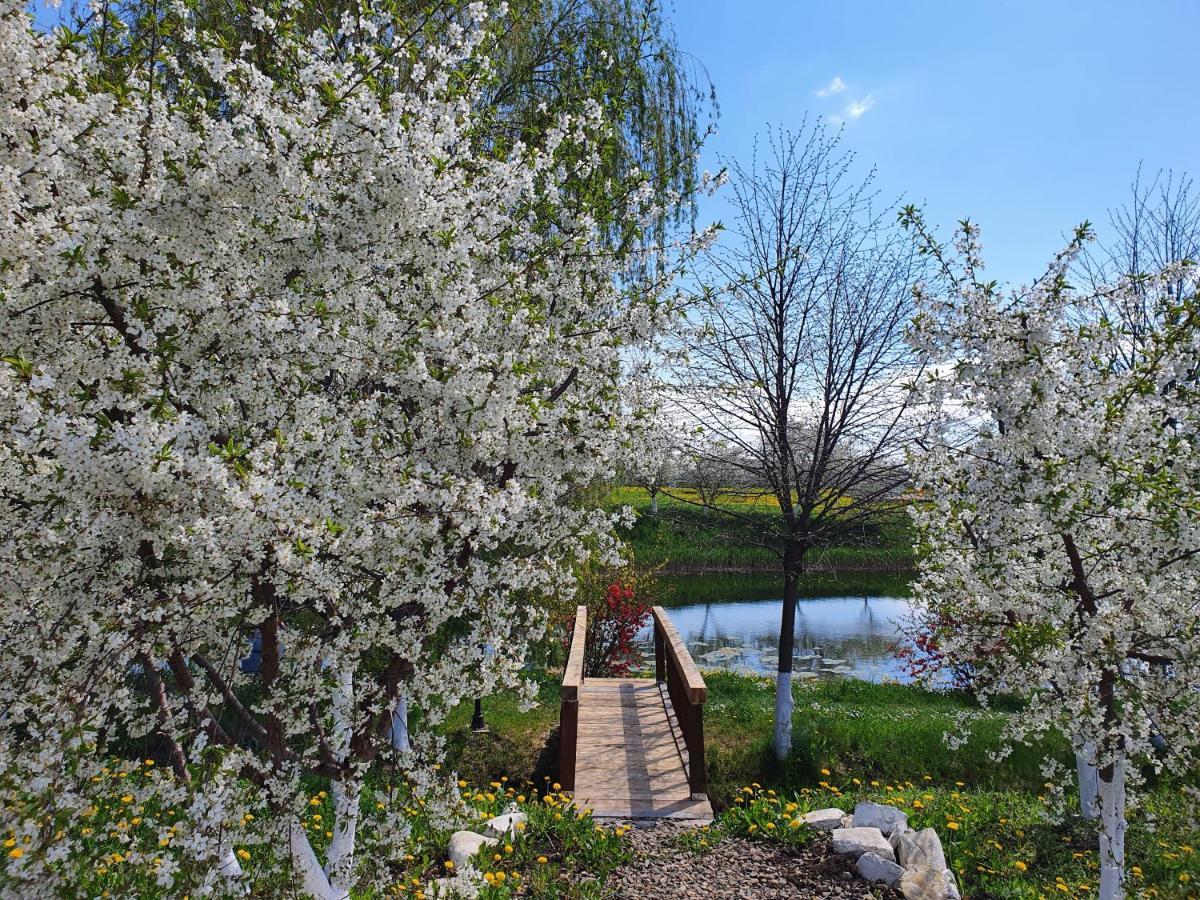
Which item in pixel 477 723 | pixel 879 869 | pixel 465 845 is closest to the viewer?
pixel 879 869

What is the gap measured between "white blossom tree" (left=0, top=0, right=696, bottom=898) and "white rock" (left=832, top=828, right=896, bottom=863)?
257cm

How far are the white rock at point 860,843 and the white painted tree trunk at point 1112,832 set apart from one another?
3.66 feet

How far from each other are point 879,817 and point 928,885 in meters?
0.88

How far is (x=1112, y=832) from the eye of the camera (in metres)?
3.98

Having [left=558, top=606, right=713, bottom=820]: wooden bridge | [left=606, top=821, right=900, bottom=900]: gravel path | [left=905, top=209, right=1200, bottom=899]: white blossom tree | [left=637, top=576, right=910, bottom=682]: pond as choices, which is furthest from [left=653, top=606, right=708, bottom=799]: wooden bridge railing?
[left=637, top=576, right=910, bottom=682]: pond

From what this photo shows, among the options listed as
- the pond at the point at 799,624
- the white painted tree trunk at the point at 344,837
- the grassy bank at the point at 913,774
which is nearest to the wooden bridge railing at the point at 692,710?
the grassy bank at the point at 913,774

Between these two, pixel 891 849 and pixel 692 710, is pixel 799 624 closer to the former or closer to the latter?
pixel 692 710

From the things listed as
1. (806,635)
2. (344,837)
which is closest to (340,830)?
(344,837)

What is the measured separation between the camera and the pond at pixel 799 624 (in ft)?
50.7

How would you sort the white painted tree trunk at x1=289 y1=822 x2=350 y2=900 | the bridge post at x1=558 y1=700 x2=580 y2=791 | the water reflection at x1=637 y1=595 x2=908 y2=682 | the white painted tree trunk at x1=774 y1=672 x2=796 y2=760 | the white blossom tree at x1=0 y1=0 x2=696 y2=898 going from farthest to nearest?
the water reflection at x1=637 y1=595 x2=908 y2=682 → the white painted tree trunk at x1=774 y1=672 x2=796 y2=760 → the bridge post at x1=558 y1=700 x2=580 y2=791 → the white painted tree trunk at x1=289 y1=822 x2=350 y2=900 → the white blossom tree at x1=0 y1=0 x2=696 y2=898

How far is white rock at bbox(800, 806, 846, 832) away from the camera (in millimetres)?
5109

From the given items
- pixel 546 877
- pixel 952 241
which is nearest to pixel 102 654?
pixel 546 877

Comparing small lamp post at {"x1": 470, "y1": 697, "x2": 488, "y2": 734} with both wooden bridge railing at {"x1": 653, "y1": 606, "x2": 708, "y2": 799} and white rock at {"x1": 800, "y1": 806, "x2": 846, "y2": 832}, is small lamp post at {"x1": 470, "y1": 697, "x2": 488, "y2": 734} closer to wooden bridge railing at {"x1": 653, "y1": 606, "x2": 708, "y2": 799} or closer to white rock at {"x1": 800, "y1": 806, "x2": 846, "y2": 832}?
wooden bridge railing at {"x1": 653, "y1": 606, "x2": 708, "y2": 799}

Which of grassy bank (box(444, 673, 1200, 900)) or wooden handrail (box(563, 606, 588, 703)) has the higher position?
wooden handrail (box(563, 606, 588, 703))
